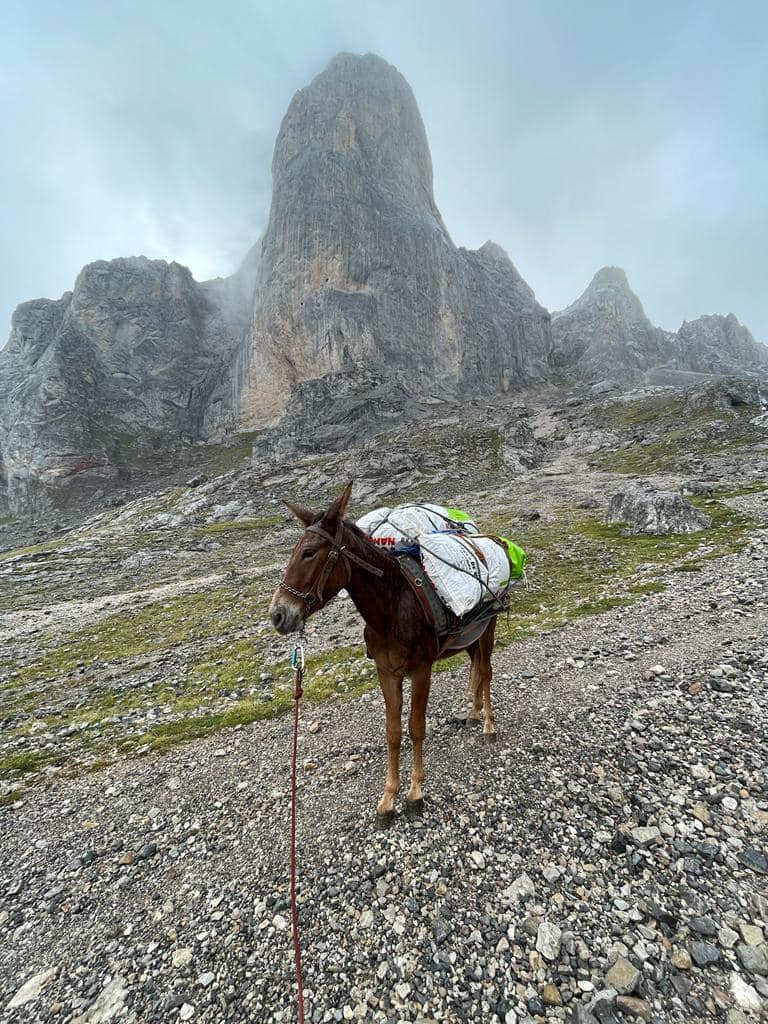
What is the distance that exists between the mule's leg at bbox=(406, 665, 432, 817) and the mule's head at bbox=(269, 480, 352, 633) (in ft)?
5.87

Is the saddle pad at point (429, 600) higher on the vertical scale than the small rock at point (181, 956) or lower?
higher

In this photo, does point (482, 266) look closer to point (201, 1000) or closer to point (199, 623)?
point (199, 623)

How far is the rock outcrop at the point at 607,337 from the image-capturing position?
13212cm

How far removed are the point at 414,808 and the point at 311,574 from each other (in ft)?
11.6

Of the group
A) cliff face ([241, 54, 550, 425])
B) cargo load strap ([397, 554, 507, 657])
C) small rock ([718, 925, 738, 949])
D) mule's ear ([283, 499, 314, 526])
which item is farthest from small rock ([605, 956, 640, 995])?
cliff face ([241, 54, 550, 425])

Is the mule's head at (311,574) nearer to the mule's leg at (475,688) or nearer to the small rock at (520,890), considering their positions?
the small rock at (520,890)

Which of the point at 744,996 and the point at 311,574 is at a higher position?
the point at 311,574

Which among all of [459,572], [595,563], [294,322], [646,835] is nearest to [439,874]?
[646,835]

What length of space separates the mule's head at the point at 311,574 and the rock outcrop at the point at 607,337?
465 feet

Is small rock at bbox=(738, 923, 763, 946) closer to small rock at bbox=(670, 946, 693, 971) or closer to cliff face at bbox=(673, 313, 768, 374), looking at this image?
small rock at bbox=(670, 946, 693, 971)

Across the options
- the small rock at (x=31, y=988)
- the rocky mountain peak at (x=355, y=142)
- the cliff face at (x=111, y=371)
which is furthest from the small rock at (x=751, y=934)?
the rocky mountain peak at (x=355, y=142)

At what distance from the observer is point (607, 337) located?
476 ft

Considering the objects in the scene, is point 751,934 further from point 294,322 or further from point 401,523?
point 294,322

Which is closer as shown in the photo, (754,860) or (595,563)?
(754,860)
